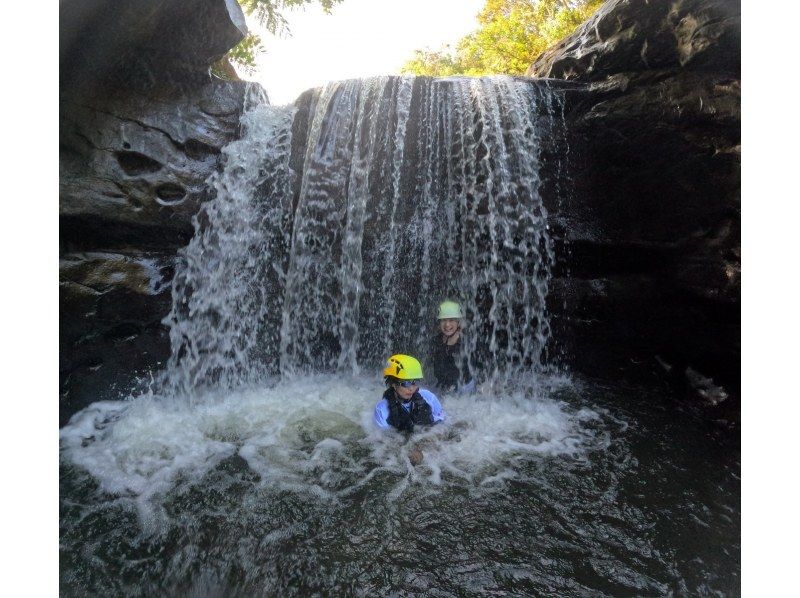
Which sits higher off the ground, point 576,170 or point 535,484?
point 576,170

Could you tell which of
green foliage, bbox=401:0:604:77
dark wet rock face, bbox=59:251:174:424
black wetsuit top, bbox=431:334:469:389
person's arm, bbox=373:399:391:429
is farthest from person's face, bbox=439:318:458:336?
green foliage, bbox=401:0:604:77

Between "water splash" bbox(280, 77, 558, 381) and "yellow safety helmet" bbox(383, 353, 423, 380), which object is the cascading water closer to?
"water splash" bbox(280, 77, 558, 381)

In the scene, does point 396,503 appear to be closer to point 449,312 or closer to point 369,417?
point 369,417

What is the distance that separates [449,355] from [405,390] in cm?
133

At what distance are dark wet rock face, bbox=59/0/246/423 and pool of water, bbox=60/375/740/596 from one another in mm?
878

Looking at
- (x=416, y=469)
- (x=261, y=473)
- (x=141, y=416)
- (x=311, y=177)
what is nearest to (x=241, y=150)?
(x=311, y=177)

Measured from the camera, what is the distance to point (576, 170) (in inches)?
250

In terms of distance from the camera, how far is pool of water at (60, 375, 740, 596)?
8.75ft

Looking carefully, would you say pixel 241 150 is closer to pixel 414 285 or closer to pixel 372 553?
pixel 414 285

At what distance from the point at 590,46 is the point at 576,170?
1.97m

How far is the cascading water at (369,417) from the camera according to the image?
279 cm

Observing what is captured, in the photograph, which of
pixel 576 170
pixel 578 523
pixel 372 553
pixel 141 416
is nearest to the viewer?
pixel 372 553

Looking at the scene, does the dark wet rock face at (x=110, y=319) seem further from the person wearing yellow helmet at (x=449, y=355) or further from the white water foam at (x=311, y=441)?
the person wearing yellow helmet at (x=449, y=355)

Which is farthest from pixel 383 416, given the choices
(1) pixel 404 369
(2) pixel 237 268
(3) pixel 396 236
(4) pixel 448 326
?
(2) pixel 237 268
